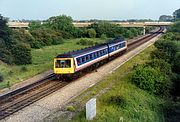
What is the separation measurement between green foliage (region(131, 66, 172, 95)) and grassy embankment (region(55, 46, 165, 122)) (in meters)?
0.59

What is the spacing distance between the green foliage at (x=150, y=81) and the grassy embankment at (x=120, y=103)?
59 cm

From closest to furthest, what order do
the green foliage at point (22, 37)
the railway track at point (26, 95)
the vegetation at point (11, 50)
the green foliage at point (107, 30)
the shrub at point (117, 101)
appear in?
the railway track at point (26, 95) < the shrub at point (117, 101) < the vegetation at point (11, 50) < the green foliage at point (22, 37) < the green foliage at point (107, 30)

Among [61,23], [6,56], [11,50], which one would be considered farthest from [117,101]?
[61,23]

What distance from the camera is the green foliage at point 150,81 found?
87.1ft

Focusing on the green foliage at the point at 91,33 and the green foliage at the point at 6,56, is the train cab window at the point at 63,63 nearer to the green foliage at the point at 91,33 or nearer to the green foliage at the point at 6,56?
the green foliage at the point at 6,56

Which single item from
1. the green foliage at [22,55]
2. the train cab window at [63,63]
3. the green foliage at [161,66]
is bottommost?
the green foliage at [22,55]

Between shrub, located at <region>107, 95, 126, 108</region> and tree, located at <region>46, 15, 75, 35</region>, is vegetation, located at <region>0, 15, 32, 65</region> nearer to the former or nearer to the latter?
shrub, located at <region>107, 95, 126, 108</region>

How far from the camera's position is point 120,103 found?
850 inches

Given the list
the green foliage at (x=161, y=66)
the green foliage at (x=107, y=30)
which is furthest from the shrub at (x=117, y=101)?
the green foliage at (x=107, y=30)

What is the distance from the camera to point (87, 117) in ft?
59.7

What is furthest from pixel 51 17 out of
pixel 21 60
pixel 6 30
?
pixel 21 60

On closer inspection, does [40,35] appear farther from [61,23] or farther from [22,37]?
[61,23]

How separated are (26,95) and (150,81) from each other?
985cm

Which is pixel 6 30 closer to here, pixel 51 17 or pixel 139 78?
Result: pixel 139 78
